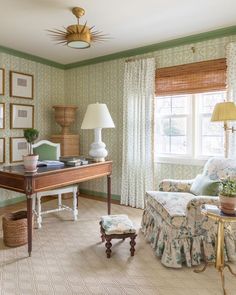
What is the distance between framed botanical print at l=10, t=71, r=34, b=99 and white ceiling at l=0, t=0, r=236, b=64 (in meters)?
0.49

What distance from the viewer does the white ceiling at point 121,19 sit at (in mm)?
2732

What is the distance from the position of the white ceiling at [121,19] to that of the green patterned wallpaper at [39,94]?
0.36m

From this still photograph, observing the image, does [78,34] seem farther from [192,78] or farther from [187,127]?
[187,127]

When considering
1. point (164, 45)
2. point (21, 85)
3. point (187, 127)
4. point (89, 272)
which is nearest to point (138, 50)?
point (164, 45)

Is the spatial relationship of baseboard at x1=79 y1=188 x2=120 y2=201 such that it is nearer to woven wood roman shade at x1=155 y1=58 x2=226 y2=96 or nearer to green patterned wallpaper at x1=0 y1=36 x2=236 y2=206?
green patterned wallpaper at x1=0 y1=36 x2=236 y2=206

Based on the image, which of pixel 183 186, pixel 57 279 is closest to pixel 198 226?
pixel 183 186

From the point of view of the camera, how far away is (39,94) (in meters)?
4.71

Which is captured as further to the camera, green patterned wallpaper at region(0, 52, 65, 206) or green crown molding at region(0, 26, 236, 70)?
green patterned wallpaper at region(0, 52, 65, 206)

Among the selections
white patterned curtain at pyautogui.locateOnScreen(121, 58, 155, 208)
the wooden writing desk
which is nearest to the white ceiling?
Answer: white patterned curtain at pyautogui.locateOnScreen(121, 58, 155, 208)

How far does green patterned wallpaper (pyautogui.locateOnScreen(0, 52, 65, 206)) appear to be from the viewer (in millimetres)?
4184

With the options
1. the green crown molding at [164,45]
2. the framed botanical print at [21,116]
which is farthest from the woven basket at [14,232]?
the green crown molding at [164,45]

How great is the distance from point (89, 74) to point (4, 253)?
11.2ft

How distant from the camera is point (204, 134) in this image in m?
3.75

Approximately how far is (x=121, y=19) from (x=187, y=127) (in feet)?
5.95
